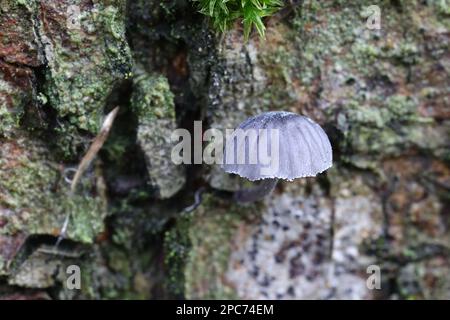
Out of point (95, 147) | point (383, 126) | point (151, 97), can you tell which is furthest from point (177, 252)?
point (383, 126)

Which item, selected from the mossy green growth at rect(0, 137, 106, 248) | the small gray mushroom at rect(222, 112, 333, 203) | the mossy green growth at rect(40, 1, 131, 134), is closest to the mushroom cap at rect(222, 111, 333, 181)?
the small gray mushroom at rect(222, 112, 333, 203)

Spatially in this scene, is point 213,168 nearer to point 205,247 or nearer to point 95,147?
point 205,247

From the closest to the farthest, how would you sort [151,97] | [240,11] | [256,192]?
[240,11] < [151,97] < [256,192]

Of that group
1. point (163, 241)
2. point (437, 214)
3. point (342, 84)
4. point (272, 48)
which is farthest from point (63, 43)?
point (437, 214)

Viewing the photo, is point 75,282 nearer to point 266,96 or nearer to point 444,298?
point 266,96

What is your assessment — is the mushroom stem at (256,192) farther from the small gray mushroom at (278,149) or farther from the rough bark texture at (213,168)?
the small gray mushroom at (278,149)

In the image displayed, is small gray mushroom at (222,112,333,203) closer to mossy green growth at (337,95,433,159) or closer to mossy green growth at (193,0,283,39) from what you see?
mossy green growth at (193,0,283,39)

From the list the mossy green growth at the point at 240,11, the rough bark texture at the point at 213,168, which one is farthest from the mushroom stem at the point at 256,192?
the mossy green growth at the point at 240,11
